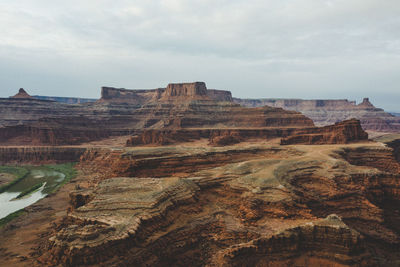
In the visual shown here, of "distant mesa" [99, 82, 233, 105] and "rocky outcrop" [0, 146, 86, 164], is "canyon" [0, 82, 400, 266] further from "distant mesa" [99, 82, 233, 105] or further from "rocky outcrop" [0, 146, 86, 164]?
"distant mesa" [99, 82, 233, 105]

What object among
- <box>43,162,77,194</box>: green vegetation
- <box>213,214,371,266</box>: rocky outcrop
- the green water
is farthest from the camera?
<box>43,162,77,194</box>: green vegetation

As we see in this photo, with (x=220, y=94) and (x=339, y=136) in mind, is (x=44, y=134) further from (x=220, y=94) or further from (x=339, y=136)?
(x=220, y=94)

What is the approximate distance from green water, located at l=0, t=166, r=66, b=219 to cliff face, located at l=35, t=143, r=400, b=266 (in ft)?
59.3

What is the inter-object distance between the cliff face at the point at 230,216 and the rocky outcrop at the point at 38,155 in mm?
48360

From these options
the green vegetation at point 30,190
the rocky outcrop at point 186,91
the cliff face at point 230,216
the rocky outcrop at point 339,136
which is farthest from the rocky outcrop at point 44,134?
the rocky outcrop at point 339,136

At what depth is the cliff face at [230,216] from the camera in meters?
16.1

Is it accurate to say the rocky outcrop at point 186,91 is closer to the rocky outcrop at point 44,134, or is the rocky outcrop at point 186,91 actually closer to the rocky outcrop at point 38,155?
the rocky outcrop at point 44,134

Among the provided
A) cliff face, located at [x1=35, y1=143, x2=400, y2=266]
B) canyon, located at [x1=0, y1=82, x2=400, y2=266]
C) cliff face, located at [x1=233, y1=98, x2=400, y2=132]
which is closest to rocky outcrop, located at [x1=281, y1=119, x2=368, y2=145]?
canyon, located at [x1=0, y1=82, x2=400, y2=266]

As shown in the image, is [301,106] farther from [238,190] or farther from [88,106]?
[238,190]

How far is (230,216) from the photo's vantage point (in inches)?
870

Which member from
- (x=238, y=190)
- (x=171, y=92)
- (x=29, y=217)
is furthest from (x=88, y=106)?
(x=238, y=190)

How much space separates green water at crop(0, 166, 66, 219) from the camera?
1481 inches

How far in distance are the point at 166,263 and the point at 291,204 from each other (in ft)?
34.4

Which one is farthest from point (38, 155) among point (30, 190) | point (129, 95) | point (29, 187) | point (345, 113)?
point (345, 113)
